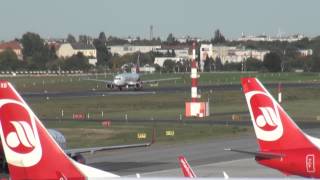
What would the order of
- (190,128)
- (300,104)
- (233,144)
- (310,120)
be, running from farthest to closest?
(300,104) → (310,120) → (190,128) → (233,144)

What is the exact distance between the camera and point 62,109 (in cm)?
9294

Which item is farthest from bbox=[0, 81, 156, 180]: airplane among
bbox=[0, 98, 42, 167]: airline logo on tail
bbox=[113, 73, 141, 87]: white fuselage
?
bbox=[113, 73, 141, 87]: white fuselage

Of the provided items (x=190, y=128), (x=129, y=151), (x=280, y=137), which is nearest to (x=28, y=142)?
(x=280, y=137)

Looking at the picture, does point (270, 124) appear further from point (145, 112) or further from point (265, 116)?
point (145, 112)

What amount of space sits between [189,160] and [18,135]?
2373cm

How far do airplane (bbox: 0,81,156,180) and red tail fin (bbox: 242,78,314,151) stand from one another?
28.3 feet

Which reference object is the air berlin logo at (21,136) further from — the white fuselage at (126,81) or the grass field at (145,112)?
the white fuselage at (126,81)

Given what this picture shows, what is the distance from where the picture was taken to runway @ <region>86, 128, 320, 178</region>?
42188 mm

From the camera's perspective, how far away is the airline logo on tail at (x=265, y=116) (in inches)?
1266

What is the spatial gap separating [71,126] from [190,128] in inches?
364

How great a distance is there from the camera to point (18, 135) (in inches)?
983

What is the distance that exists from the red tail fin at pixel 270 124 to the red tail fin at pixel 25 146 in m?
9.02

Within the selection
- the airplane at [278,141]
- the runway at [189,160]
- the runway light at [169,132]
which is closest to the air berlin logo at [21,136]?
the airplane at [278,141]

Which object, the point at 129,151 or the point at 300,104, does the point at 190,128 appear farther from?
the point at 300,104
